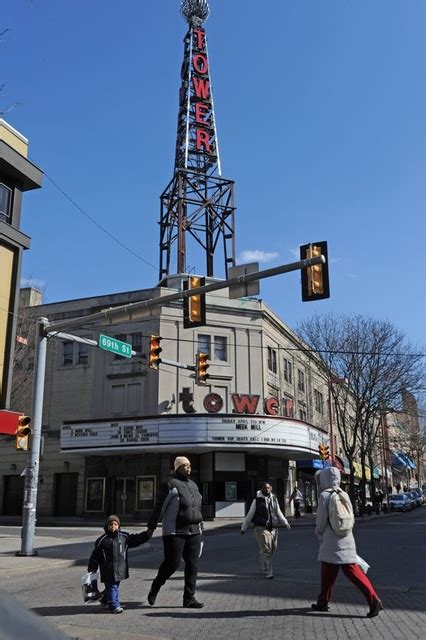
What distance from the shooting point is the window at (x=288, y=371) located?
141 feet

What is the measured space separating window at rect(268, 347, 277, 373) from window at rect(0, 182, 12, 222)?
22933 mm

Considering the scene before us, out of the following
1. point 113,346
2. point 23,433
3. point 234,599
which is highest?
point 113,346

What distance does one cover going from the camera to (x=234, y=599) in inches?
345

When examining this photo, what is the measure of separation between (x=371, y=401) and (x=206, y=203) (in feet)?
55.3

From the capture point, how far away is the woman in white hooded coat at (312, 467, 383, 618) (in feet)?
23.4

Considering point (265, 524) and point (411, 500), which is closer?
point (265, 524)

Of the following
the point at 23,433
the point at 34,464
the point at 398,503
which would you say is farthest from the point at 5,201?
the point at 398,503

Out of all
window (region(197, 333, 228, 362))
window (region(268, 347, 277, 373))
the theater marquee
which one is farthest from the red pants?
window (region(268, 347, 277, 373))

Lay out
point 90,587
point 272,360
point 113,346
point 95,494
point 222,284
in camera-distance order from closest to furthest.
→ 1. point 90,587
2. point 222,284
3. point 113,346
4. point 95,494
5. point 272,360

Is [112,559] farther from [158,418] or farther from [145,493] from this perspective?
[145,493]

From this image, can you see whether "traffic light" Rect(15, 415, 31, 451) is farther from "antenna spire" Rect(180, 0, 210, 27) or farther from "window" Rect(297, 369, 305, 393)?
"antenna spire" Rect(180, 0, 210, 27)

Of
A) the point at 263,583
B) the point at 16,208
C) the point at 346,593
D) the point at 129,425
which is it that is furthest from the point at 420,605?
the point at 129,425

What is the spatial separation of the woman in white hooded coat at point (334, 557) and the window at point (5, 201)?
49.6 feet

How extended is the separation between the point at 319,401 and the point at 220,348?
17404 mm
